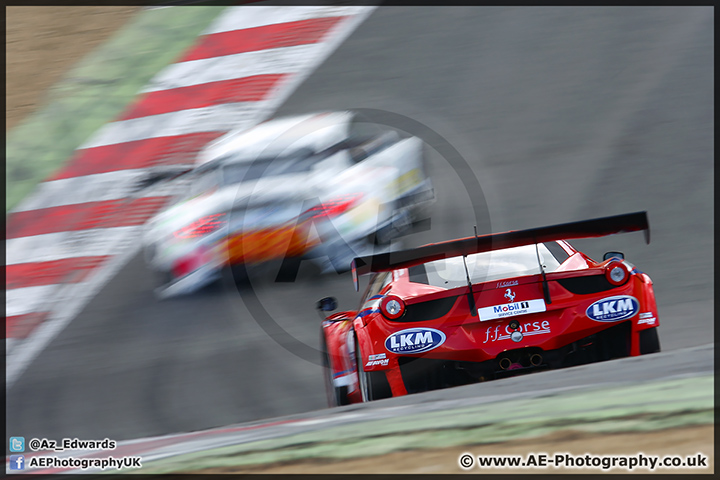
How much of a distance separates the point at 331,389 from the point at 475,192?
4.23 m

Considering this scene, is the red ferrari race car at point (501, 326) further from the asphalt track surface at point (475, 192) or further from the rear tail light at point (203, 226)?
the rear tail light at point (203, 226)

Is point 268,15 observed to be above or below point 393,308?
above

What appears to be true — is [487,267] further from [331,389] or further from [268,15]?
[268,15]

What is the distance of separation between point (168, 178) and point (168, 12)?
4320 mm

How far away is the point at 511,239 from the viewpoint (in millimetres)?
3863

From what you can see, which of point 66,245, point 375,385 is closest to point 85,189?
point 66,245

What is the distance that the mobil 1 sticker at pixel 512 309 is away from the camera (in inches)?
165

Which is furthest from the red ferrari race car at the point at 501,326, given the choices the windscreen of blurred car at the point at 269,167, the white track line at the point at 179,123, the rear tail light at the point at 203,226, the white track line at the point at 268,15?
the white track line at the point at 268,15

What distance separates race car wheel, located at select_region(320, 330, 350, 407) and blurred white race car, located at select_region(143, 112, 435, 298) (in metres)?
1.77

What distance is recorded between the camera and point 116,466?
3307 mm

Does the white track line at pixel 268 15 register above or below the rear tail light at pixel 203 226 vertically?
above

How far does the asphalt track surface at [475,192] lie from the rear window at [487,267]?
797mm

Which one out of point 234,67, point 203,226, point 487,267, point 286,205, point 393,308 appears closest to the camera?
point 393,308

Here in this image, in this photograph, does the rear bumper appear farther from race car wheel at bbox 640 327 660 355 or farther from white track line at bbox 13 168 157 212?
white track line at bbox 13 168 157 212
